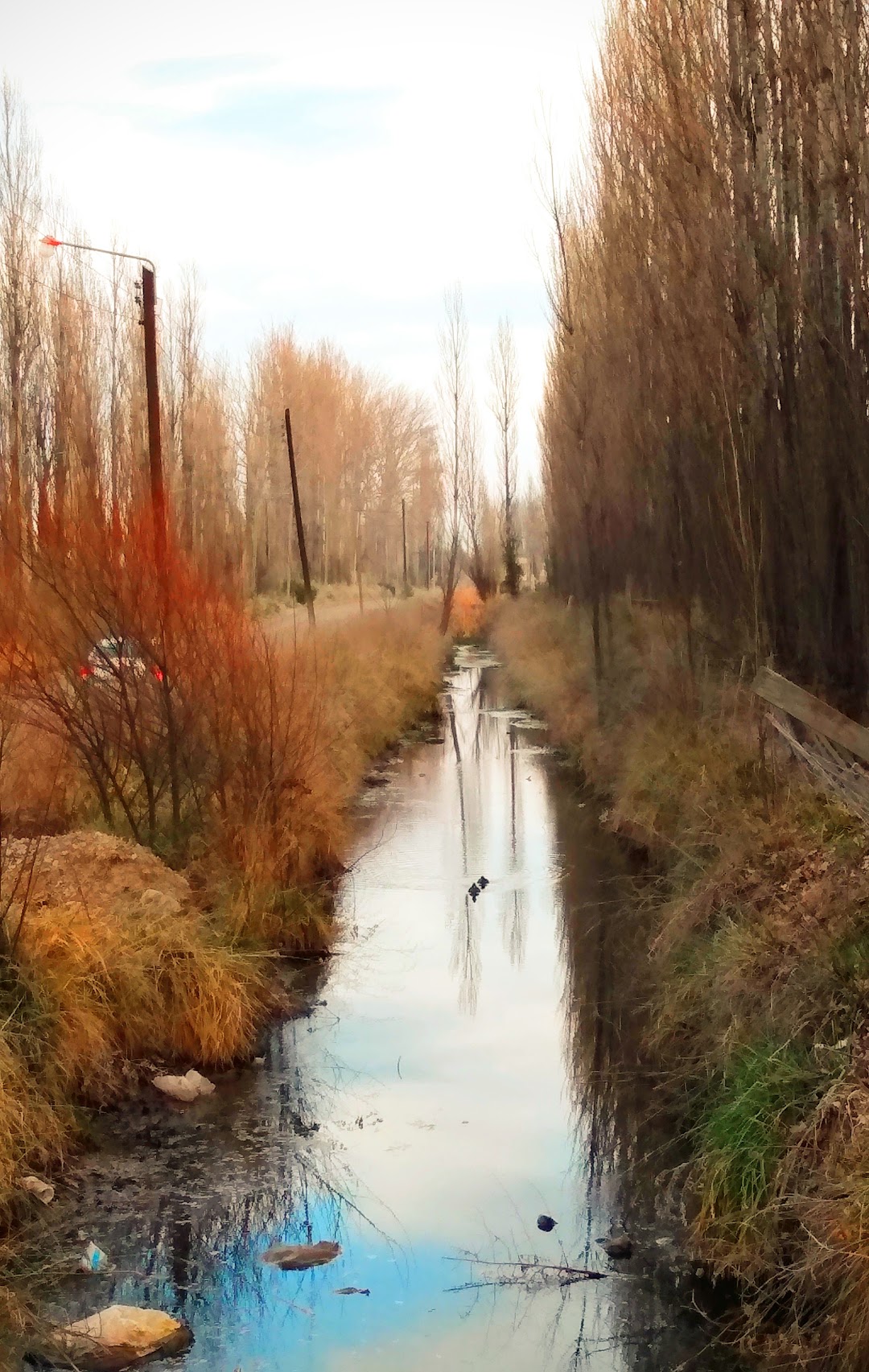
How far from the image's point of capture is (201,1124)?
6.07 m

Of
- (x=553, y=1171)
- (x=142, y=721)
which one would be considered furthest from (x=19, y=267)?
(x=553, y=1171)

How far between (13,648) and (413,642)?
59.1 ft

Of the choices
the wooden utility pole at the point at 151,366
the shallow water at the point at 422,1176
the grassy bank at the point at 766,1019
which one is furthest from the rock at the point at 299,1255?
the wooden utility pole at the point at 151,366

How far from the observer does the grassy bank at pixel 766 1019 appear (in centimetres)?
406

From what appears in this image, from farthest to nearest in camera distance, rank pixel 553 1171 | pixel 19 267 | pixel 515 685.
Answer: pixel 19 267, pixel 515 685, pixel 553 1171

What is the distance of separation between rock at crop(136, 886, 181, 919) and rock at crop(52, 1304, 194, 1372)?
2.87 meters

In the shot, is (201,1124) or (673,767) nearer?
(201,1124)

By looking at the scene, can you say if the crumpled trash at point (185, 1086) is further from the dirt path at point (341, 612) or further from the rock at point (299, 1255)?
the dirt path at point (341, 612)

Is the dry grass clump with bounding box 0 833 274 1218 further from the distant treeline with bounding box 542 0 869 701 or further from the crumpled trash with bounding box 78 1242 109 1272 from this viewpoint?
the distant treeline with bounding box 542 0 869 701

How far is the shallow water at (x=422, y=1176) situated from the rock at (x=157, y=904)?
0.87 m

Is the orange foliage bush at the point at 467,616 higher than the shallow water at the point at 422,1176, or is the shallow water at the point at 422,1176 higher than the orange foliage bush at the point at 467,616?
the orange foliage bush at the point at 467,616

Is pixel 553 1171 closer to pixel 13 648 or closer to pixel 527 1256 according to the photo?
pixel 527 1256

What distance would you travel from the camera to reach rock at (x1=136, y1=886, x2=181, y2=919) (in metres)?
7.12

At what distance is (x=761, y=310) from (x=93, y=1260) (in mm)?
6808
